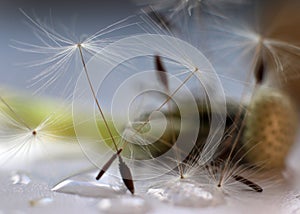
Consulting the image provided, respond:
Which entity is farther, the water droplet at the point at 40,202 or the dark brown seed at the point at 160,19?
the dark brown seed at the point at 160,19

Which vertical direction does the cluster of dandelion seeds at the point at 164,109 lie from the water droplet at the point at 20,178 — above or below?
above

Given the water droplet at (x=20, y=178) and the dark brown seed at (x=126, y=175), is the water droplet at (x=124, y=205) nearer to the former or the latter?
the dark brown seed at (x=126, y=175)

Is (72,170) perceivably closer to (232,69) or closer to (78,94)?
(78,94)

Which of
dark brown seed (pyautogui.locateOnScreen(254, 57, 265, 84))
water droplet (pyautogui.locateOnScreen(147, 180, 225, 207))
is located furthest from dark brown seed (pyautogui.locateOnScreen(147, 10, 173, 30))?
water droplet (pyautogui.locateOnScreen(147, 180, 225, 207))

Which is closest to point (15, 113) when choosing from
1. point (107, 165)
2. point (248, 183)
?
point (107, 165)

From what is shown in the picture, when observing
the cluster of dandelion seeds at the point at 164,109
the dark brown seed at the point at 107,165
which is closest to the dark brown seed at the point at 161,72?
the cluster of dandelion seeds at the point at 164,109

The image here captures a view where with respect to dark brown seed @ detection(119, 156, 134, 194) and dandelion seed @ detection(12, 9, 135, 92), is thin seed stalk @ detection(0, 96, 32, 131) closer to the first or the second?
dandelion seed @ detection(12, 9, 135, 92)
